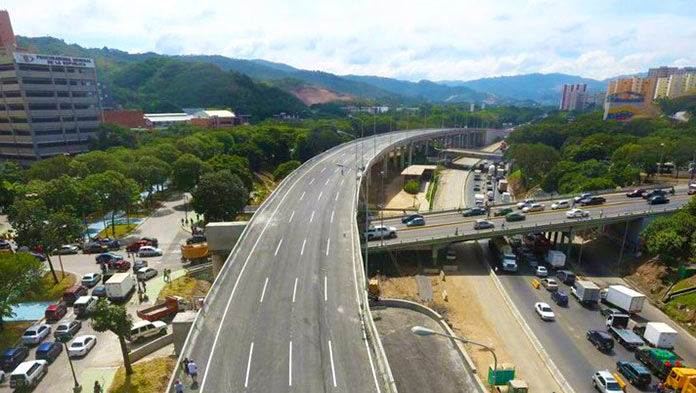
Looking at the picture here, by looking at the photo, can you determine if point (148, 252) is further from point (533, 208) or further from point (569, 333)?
point (533, 208)

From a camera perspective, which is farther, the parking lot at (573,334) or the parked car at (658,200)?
the parked car at (658,200)

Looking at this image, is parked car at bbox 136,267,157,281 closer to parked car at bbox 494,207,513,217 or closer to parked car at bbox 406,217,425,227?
parked car at bbox 406,217,425,227

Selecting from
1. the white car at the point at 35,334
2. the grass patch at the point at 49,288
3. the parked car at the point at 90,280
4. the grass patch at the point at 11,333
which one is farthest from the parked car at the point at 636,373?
the grass patch at the point at 49,288

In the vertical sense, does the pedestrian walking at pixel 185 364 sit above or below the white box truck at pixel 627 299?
above

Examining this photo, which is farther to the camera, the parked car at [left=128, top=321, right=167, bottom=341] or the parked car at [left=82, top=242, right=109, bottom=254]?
the parked car at [left=82, top=242, right=109, bottom=254]

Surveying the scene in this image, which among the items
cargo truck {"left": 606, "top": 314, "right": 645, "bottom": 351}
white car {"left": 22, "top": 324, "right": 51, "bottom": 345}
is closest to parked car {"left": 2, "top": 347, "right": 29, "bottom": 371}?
white car {"left": 22, "top": 324, "right": 51, "bottom": 345}

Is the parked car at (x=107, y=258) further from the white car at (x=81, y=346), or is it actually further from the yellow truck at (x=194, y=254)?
the white car at (x=81, y=346)

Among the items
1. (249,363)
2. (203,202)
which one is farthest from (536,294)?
(203,202)
